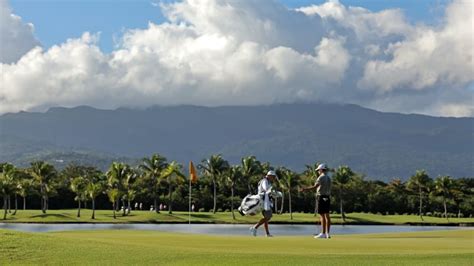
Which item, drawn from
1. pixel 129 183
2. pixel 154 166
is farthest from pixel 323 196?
pixel 154 166

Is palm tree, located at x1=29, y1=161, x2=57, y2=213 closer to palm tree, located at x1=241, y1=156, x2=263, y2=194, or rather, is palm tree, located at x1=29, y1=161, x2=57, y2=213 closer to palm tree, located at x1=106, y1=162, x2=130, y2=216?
palm tree, located at x1=106, y1=162, x2=130, y2=216

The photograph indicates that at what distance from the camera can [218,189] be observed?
5709 inches

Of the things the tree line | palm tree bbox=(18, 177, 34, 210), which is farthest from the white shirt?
palm tree bbox=(18, 177, 34, 210)

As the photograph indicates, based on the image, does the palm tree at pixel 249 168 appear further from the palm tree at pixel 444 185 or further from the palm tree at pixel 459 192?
the palm tree at pixel 459 192

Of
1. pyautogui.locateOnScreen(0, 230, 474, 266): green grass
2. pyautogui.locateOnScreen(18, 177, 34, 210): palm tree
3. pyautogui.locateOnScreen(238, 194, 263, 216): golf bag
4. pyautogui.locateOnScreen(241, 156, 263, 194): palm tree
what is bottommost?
pyautogui.locateOnScreen(0, 230, 474, 266): green grass

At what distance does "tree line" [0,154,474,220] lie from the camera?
124 meters

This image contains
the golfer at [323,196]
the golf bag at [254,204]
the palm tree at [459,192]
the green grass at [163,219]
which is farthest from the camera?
the palm tree at [459,192]

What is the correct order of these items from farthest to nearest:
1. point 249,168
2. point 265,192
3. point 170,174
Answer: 1. point 249,168
2. point 170,174
3. point 265,192

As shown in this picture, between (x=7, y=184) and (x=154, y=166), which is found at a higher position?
(x=154, y=166)

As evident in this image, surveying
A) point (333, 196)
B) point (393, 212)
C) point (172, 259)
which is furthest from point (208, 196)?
point (172, 259)

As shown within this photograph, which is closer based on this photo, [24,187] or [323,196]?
[323,196]

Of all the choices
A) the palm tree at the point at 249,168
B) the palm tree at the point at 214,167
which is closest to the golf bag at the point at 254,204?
the palm tree at the point at 214,167

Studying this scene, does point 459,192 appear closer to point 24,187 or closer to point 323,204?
point 24,187

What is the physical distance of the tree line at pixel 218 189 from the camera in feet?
405
